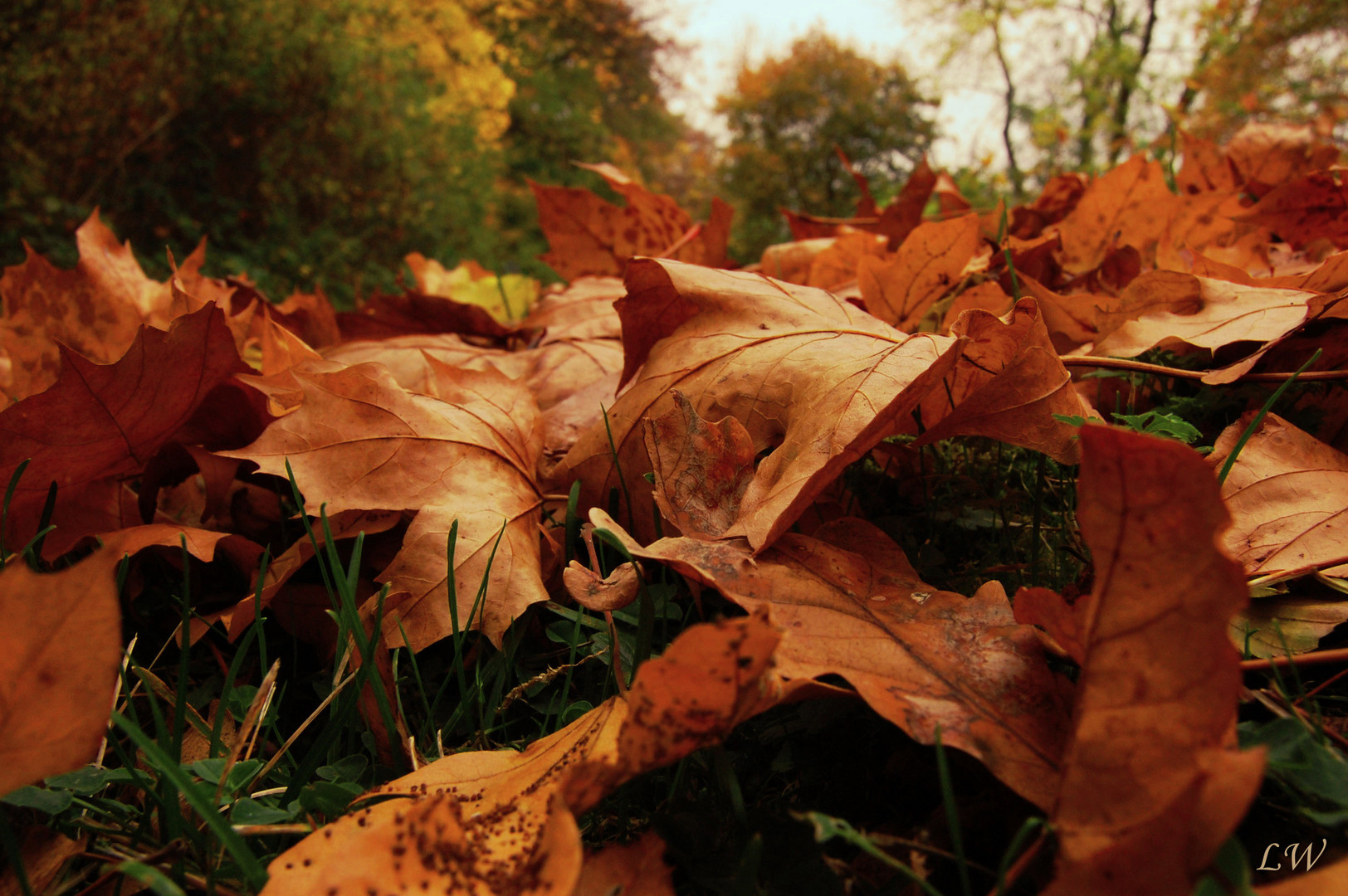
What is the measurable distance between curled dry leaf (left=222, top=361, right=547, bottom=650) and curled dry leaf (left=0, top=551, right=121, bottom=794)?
0.27 m

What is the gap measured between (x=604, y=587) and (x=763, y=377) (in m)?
0.28

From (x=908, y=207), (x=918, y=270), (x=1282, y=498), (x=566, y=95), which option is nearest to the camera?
(x=1282, y=498)

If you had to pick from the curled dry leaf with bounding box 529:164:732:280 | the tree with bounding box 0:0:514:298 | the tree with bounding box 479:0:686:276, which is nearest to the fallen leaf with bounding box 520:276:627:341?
the curled dry leaf with bounding box 529:164:732:280

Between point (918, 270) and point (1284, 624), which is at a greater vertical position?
point (918, 270)

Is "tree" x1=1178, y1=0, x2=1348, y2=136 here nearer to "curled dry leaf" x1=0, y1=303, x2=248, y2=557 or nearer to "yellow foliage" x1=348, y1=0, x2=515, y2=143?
"yellow foliage" x1=348, y1=0, x2=515, y2=143

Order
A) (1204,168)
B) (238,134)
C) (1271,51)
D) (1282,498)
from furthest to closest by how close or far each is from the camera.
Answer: (1271,51), (238,134), (1204,168), (1282,498)

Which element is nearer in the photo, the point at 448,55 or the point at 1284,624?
the point at 1284,624

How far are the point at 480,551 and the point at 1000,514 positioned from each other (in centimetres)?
57

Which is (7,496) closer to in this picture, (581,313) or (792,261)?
(581,313)

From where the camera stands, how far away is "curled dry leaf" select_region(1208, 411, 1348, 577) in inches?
23.9

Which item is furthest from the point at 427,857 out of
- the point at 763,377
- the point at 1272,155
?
the point at 1272,155

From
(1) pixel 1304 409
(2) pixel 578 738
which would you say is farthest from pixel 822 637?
(1) pixel 1304 409

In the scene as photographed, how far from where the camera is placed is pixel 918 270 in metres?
1.09

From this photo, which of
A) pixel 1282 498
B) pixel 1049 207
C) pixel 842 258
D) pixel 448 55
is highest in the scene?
pixel 448 55
